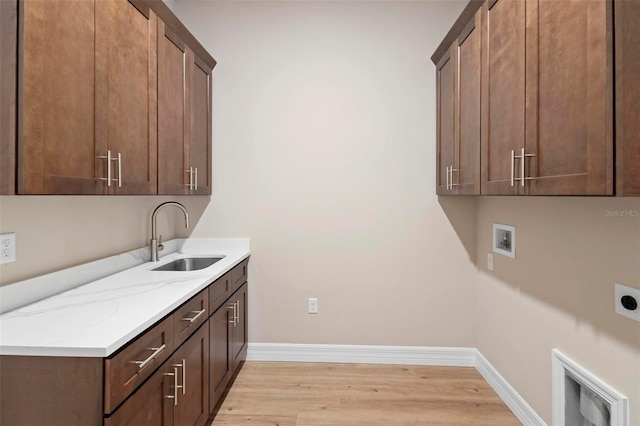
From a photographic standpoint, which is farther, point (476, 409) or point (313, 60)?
point (313, 60)

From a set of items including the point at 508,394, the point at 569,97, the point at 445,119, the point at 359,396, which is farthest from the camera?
the point at 445,119

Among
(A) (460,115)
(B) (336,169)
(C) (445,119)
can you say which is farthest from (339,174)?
(A) (460,115)

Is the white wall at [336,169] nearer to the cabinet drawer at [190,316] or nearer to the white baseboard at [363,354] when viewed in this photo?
the white baseboard at [363,354]

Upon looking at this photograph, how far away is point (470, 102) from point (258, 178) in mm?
1708

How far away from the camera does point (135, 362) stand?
1.28 m

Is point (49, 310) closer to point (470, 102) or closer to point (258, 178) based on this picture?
point (258, 178)

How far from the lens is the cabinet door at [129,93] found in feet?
5.22

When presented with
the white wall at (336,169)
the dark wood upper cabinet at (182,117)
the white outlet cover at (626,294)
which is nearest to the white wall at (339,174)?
the white wall at (336,169)

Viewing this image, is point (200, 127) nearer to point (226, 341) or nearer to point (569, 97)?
point (226, 341)

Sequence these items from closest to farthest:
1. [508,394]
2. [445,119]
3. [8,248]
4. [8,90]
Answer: [8,90]
[8,248]
[508,394]
[445,119]

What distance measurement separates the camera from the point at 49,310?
147 cm

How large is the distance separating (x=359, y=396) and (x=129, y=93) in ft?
7.65

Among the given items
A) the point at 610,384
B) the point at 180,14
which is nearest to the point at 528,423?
the point at 610,384

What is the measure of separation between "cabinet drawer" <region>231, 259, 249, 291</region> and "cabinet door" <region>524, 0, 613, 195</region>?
1.95m
